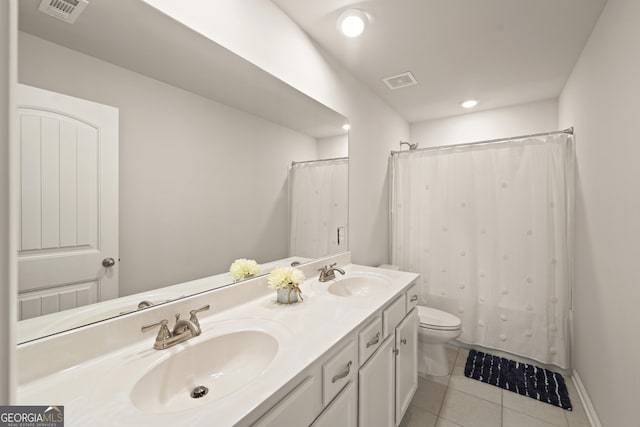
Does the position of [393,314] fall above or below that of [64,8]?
below

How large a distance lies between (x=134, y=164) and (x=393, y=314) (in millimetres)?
1316

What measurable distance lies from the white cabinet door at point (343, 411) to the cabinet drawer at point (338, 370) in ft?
0.10

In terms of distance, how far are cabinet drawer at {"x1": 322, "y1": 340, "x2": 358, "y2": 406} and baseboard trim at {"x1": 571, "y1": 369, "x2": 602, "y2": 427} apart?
1.56 m

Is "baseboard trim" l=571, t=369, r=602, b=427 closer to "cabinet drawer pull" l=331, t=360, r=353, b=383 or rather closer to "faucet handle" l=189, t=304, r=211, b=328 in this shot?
"cabinet drawer pull" l=331, t=360, r=353, b=383

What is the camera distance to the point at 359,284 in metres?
1.79

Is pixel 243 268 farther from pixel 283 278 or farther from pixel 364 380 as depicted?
pixel 364 380

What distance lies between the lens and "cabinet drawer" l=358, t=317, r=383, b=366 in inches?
43.0

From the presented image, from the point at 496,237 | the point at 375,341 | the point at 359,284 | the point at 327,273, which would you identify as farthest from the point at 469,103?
the point at 375,341

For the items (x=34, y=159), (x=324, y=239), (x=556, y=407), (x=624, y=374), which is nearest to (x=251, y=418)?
(x=34, y=159)

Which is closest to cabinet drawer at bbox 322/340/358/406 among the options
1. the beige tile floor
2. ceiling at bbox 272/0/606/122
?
the beige tile floor

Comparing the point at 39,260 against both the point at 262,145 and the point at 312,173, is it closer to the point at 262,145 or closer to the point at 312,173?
the point at 262,145

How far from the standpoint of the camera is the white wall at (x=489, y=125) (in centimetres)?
260

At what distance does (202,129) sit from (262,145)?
34 centimetres

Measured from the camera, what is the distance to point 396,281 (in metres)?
1.62
